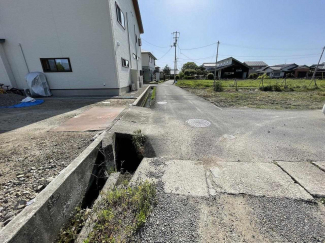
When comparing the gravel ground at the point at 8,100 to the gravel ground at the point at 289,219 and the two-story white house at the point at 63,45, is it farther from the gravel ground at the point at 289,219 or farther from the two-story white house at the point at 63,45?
the gravel ground at the point at 289,219

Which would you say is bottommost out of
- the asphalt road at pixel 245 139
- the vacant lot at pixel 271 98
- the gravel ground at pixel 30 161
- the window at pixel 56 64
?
the asphalt road at pixel 245 139

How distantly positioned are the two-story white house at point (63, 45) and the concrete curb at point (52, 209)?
7.84 metres

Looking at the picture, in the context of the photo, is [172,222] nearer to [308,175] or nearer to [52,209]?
[52,209]

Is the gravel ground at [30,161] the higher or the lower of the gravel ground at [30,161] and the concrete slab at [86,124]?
the lower

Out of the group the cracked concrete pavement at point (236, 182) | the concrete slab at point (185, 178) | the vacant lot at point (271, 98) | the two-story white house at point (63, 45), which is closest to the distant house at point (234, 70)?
the vacant lot at point (271, 98)

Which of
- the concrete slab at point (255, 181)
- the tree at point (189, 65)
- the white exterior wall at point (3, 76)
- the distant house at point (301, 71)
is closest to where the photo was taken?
the concrete slab at point (255, 181)

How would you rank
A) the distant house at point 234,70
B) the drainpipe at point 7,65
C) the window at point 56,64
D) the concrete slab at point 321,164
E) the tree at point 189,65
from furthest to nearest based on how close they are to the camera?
the tree at point 189,65 < the distant house at point 234,70 < the window at point 56,64 < the drainpipe at point 7,65 < the concrete slab at point 321,164

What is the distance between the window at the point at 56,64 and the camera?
29.1ft

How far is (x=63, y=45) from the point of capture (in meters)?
8.48

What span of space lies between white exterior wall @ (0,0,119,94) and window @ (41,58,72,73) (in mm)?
233

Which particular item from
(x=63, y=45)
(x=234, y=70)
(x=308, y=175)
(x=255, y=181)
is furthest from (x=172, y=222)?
(x=234, y=70)

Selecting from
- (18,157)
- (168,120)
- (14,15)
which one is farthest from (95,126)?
(14,15)

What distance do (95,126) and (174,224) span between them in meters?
3.30

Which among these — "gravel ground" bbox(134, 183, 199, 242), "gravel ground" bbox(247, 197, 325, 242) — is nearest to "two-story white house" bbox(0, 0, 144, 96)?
"gravel ground" bbox(134, 183, 199, 242)
